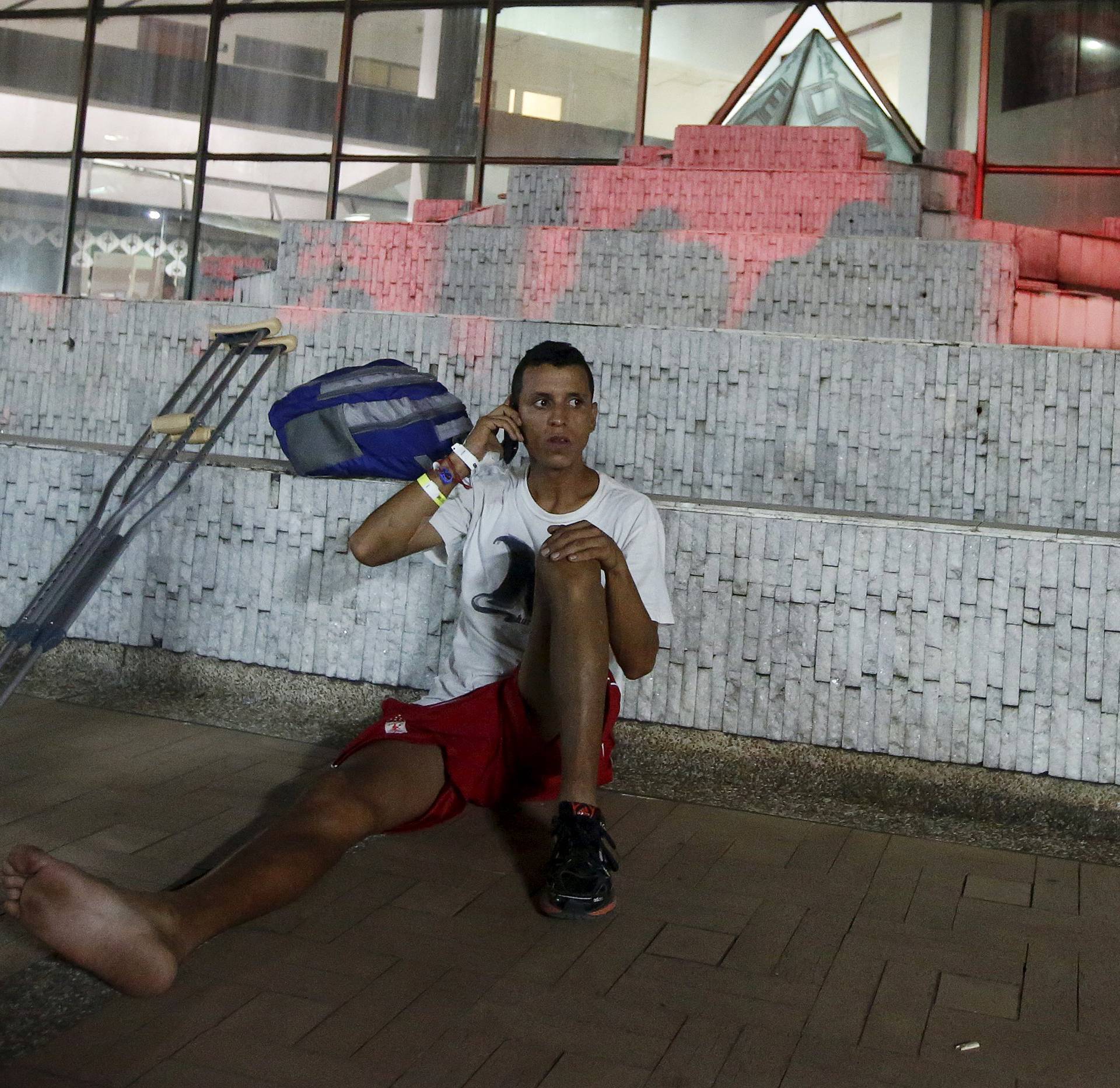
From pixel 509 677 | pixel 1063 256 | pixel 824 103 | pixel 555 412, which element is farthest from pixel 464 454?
pixel 824 103

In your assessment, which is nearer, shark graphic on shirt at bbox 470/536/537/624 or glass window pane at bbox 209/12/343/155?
shark graphic on shirt at bbox 470/536/537/624

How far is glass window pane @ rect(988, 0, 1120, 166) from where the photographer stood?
8.36 meters

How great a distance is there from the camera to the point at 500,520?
2898mm

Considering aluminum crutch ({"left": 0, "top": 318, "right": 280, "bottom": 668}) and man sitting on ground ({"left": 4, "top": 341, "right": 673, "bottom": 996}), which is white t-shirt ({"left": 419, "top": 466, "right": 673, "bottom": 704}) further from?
aluminum crutch ({"left": 0, "top": 318, "right": 280, "bottom": 668})

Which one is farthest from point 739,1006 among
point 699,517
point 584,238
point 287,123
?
point 287,123

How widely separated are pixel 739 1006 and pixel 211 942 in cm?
95

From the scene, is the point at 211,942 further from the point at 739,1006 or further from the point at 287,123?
the point at 287,123

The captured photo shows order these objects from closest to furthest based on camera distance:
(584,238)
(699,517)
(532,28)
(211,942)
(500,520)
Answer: (211,942)
(500,520)
(699,517)
(584,238)
(532,28)

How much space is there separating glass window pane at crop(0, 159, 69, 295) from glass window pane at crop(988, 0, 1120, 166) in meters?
7.98

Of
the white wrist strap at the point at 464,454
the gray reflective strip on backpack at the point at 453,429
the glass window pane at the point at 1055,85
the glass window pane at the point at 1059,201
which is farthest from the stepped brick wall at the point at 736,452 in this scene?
the glass window pane at the point at 1055,85

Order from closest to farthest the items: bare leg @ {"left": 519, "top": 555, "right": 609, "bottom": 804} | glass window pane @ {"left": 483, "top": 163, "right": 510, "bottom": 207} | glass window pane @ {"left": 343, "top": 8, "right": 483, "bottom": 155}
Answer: bare leg @ {"left": 519, "top": 555, "right": 609, "bottom": 804} → glass window pane @ {"left": 483, "top": 163, "right": 510, "bottom": 207} → glass window pane @ {"left": 343, "top": 8, "right": 483, "bottom": 155}

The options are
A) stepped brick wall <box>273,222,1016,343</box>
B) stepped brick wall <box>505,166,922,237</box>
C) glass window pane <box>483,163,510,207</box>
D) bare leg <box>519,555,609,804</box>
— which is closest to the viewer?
bare leg <box>519,555,609,804</box>

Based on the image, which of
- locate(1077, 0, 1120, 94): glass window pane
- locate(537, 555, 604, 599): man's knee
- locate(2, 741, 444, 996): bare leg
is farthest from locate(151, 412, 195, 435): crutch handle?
locate(1077, 0, 1120, 94): glass window pane

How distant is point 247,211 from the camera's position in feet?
33.4
